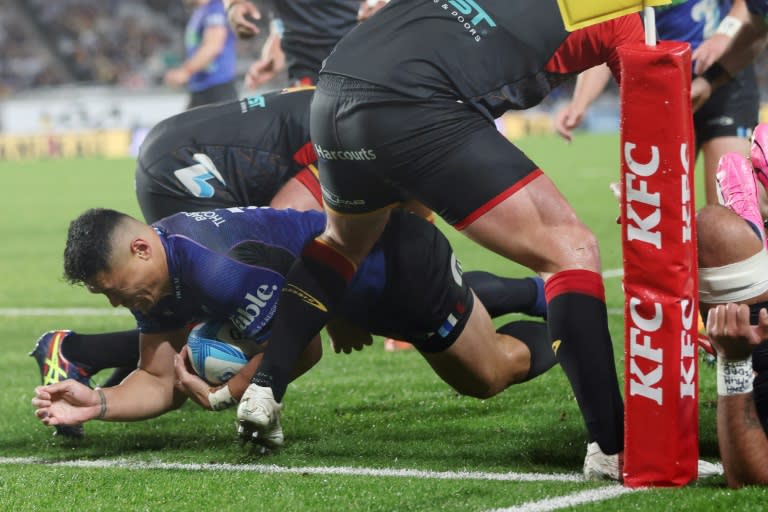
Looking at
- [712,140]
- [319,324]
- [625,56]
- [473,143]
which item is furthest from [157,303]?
[712,140]

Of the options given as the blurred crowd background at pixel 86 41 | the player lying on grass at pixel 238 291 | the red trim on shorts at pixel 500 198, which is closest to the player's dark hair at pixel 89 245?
the player lying on grass at pixel 238 291

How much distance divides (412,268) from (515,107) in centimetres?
75

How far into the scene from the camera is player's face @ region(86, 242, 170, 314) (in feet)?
13.4

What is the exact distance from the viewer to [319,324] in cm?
411

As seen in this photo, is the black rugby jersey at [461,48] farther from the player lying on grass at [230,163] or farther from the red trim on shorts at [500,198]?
the player lying on grass at [230,163]

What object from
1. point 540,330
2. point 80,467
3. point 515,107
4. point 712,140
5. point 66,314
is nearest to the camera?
point 515,107

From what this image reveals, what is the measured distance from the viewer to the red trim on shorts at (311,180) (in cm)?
526

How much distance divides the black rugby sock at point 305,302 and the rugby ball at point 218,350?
24 cm

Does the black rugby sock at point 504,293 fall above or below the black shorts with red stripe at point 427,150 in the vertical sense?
below

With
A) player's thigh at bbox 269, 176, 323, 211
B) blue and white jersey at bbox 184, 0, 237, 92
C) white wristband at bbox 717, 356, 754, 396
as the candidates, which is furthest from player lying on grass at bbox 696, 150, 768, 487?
blue and white jersey at bbox 184, 0, 237, 92

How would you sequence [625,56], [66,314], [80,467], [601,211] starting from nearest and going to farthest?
[625,56]
[80,467]
[66,314]
[601,211]

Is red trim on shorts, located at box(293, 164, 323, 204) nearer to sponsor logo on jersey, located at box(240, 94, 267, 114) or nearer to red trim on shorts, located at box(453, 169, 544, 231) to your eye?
sponsor logo on jersey, located at box(240, 94, 267, 114)

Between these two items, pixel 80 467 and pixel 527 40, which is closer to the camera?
pixel 527 40

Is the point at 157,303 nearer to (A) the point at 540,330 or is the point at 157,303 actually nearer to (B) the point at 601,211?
(A) the point at 540,330
